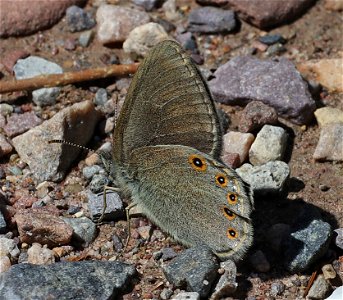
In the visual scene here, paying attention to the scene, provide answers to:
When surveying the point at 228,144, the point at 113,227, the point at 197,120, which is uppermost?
the point at 197,120

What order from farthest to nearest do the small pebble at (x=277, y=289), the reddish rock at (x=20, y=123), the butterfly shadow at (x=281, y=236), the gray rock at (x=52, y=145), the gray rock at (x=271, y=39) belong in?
the gray rock at (x=271, y=39) → the reddish rock at (x=20, y=123) → the gray rock at (x=52, y=145) → the butterfly shadow at (x=281, y=236) → the small pebble at (x=277, y=289)

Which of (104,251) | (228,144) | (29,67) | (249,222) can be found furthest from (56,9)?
(249,222)

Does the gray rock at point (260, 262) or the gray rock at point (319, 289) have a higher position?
the gray rock at point (319, 289)

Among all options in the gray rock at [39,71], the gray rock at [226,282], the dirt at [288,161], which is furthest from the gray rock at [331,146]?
the gray rock at [39,71]

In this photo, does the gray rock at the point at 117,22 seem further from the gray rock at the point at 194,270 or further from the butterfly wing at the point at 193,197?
the gray rock at the point at 194,270

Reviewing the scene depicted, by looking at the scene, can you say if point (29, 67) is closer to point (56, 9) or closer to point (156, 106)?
point (56, 9)

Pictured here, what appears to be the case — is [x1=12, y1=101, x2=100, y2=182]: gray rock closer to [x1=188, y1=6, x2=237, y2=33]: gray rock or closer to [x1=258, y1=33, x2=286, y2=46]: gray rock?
[x1=188, y1=6, x2=237, y2=33]: gray rock
